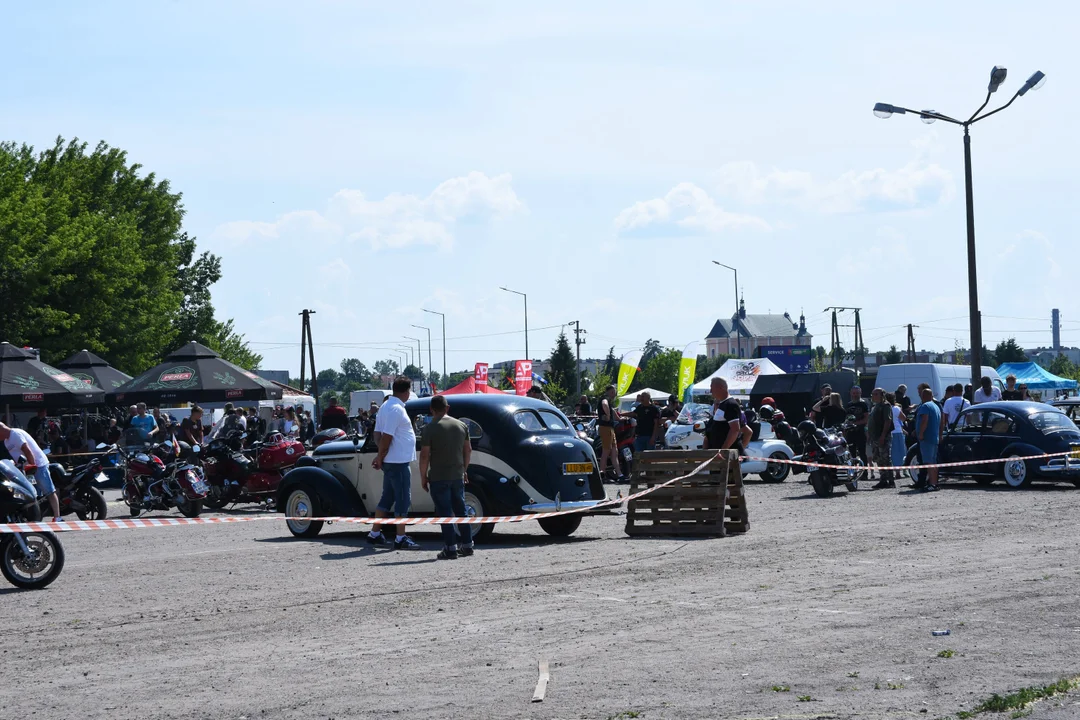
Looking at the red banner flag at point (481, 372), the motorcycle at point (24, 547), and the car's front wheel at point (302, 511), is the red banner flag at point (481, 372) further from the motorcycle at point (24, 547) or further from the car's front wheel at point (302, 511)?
the motorcycle at point (24, 547)

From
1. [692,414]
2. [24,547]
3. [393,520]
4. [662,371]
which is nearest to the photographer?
[24,547]

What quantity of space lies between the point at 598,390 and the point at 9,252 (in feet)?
245

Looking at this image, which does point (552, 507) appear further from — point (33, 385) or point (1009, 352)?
point (1009, 352)

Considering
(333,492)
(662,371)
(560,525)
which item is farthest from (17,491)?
(662,371)

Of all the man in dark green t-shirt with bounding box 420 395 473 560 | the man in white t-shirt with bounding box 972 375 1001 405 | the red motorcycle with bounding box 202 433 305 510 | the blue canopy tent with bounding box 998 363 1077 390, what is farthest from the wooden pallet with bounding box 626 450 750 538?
the blue canopy tent with bounding box 998 363 1077 390

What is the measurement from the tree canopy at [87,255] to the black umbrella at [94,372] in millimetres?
8209

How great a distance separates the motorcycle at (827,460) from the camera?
70.5 feet

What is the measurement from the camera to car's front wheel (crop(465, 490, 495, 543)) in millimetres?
14523

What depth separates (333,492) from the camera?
50.4ft

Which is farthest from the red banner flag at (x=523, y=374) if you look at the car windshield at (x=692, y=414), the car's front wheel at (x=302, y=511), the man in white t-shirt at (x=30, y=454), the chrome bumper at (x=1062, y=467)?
the man in white t-shirt at (x=30, y=454)

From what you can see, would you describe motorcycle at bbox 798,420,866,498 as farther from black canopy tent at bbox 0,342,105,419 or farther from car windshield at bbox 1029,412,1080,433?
black canopy tent at bbox 0,342,105,419

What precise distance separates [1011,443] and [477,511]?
11410 mm

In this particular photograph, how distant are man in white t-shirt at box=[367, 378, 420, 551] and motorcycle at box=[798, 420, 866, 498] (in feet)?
30.8

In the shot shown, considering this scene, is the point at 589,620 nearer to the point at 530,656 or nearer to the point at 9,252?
the point at 530,656
